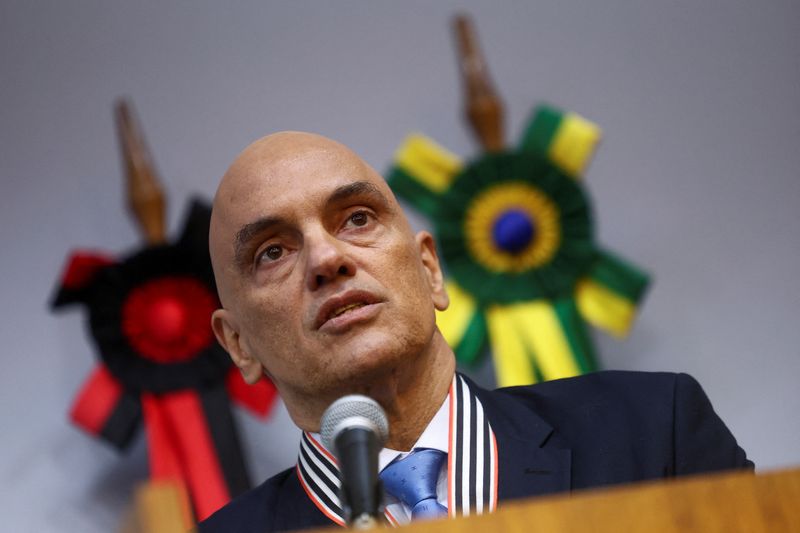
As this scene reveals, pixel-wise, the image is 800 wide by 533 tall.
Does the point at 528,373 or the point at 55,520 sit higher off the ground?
the point at 528,373

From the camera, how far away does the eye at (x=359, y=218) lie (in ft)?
4.82

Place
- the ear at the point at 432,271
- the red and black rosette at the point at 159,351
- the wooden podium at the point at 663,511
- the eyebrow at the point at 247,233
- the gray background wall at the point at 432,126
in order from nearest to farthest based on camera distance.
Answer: the wooden podium at the point at 663,511 → the eyebrow at the point at 247,233 → the ear at the point at 432,271 → the red and black rosette at the point at 159,351 → the gray background wall at the point at 432,126

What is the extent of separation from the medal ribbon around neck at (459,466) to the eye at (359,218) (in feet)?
0.74

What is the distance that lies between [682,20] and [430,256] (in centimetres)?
137

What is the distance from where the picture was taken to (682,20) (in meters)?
2.74

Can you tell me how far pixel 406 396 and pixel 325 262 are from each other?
0.65 feet

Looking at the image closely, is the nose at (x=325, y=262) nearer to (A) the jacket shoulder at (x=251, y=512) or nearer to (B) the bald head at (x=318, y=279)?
(B) the bald head at (x=318, y=279)

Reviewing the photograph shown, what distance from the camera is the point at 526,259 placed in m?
2.46

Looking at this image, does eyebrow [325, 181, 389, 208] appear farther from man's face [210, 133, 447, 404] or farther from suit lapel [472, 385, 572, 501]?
suit lapel [472, 385, 572, 501]

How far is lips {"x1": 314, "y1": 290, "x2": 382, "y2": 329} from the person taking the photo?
1.36m

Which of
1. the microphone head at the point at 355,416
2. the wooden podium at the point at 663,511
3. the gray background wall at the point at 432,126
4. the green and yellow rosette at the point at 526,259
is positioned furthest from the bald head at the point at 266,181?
the gray background wall at the point at 432,126

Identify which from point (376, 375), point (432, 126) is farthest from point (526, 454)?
point (432, 126)

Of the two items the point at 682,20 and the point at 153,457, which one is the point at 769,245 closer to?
the point at 682,20

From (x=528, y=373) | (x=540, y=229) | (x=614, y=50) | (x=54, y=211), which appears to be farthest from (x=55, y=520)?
(x=614, y=50)
